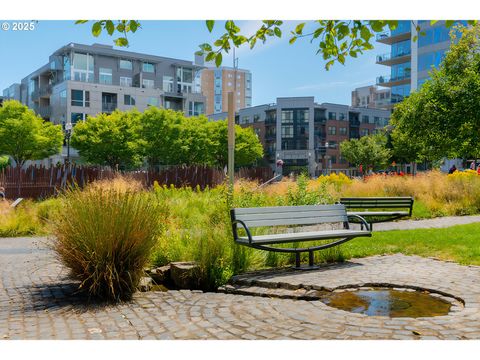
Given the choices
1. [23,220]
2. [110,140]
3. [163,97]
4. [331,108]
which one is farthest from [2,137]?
[331,108]

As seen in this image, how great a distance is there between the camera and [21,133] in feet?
134

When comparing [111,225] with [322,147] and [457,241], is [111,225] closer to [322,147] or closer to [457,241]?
[457,241]

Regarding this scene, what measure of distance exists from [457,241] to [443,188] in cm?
785

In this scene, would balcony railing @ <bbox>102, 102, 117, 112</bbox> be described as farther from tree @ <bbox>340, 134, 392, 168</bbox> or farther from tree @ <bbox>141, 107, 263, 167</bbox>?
tree @ <bbox>340, 134, 392, 168</bbox>

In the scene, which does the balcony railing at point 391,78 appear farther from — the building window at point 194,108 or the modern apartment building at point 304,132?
the modern apartment building at point 304,132

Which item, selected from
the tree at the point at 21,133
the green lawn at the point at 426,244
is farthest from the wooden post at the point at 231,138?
the tree at the point at 21,133

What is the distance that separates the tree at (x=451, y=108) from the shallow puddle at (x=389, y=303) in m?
15.0

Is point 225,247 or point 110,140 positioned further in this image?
point 110,140

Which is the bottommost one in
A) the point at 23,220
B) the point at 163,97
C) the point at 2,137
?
the point at 23,220

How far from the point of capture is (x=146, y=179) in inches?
883

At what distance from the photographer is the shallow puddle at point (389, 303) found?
460cm

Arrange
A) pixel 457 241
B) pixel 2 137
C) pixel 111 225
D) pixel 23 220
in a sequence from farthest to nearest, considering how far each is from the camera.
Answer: pixel 2 137
pixel 23 220
pixel 457 241
pixel 111 225

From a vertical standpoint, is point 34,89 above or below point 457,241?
above

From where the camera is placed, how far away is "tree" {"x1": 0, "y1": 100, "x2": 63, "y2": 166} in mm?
40312
